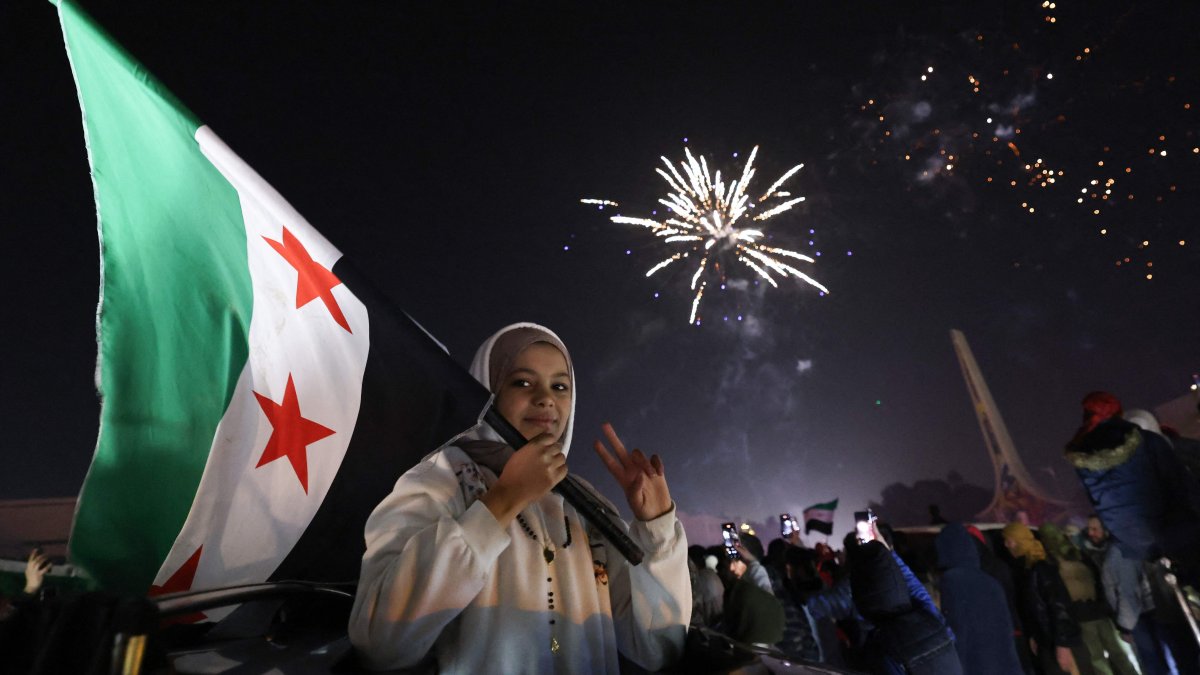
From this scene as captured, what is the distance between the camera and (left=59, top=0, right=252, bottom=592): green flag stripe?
8.77ft

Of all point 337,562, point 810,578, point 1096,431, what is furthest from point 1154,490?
point 337,562

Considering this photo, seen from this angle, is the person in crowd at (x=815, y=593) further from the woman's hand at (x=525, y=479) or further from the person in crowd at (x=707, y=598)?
the woman's hand at (x=525, y=479)

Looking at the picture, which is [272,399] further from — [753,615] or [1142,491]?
[1142,491]

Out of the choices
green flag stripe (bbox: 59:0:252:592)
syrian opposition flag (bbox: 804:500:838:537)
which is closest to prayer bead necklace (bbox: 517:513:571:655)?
green flag stripe (bbox: 59:0:252:592)

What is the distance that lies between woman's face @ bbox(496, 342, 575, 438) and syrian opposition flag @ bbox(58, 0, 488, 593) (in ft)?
1.35

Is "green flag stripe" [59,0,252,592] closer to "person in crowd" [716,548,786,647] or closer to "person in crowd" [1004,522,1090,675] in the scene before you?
"person in crowd" [716,548,786,647]

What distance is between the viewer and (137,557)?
2.70 metres

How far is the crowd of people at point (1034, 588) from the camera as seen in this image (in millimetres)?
4012

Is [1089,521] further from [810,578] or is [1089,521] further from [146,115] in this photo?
[146,115]

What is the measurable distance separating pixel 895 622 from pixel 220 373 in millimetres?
5047

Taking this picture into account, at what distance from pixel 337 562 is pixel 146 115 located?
2249mm

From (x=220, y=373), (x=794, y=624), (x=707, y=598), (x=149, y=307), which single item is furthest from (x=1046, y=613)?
(x=149, y=307)

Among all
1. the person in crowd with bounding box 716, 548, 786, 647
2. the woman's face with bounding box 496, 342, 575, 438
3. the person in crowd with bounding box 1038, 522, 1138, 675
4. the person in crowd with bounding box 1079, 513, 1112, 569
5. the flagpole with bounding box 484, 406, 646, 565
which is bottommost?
the person in crowd with bounding box 1038, 522, 1138, 675

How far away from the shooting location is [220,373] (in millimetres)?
2873
